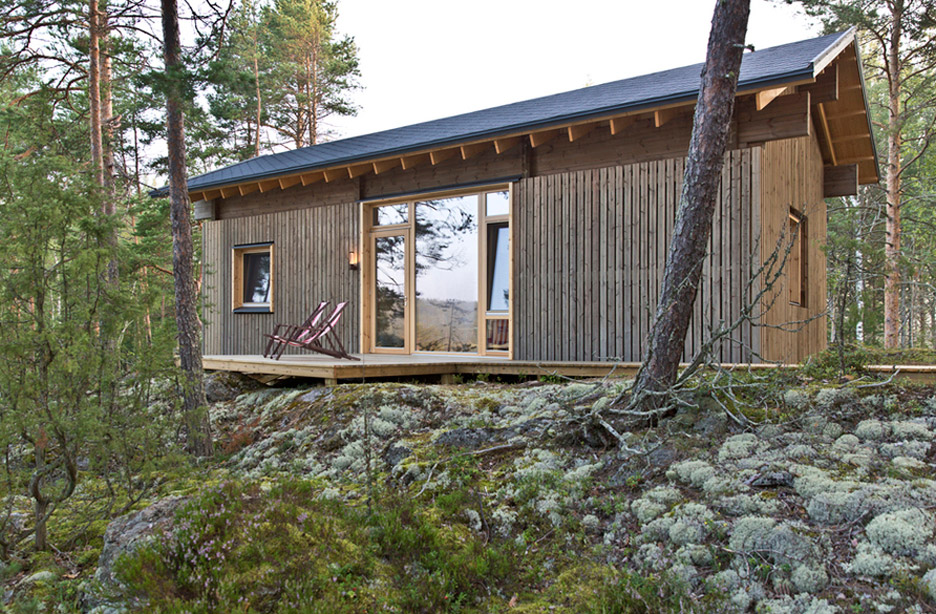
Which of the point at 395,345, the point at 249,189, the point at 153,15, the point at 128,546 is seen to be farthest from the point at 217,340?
the point at 128,546

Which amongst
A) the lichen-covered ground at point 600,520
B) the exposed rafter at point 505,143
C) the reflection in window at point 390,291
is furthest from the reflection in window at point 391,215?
the lichen-covered ground at point 600,520

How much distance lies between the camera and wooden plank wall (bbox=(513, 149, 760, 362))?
5895 mm

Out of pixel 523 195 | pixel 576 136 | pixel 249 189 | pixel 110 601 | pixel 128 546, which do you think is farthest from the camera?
pixel 249 189

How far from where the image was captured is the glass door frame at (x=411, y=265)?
731cm

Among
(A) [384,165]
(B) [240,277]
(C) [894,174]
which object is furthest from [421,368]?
(C) [894,174]

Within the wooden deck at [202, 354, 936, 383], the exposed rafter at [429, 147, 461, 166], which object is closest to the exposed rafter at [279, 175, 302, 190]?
the exposed rafter at [429, 147, 461, 166]

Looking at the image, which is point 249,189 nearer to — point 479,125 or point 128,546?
point 479,125

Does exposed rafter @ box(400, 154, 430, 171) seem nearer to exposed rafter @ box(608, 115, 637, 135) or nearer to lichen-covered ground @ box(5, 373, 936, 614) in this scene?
exposed rafter @ box(608, 115, 637, 135)

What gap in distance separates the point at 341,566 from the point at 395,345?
18.5 ft

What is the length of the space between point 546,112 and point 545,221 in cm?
129

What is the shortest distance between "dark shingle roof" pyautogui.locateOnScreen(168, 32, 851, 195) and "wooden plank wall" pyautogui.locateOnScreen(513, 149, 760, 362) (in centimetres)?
74

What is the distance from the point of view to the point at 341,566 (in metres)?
2.77

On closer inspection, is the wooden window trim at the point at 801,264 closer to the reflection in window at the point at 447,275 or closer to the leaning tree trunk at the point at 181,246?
the reflection in window at the point at 447,275

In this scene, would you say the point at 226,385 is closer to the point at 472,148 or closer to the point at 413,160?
the point at 413,160
